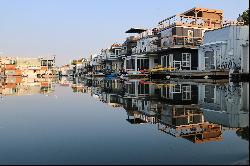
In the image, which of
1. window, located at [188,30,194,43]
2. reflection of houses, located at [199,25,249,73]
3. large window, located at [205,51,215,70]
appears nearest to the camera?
reflection of houses, located at [199,25,249,73]

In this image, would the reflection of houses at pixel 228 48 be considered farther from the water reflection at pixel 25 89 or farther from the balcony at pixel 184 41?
the water reflection at pixel 25 89

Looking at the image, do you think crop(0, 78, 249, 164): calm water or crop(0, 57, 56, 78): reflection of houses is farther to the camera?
crop(0, 57, 56, 78): reflection of houses

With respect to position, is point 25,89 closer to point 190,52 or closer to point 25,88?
point 25,88

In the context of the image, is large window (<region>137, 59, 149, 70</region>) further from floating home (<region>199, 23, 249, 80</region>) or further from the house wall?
floating home (<region>199, 23, 249, 80</region>)

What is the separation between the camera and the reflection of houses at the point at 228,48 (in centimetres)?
3209

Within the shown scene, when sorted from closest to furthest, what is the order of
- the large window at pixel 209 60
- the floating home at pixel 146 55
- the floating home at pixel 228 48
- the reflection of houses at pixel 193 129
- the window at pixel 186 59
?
the reflection of houses at pixel 193 129, the floating home at pixel 228 48, the large window at pixel 209 60, the window at pixel 186 59, the floating home at pixel 146 55

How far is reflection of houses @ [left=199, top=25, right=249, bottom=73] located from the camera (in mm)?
32094

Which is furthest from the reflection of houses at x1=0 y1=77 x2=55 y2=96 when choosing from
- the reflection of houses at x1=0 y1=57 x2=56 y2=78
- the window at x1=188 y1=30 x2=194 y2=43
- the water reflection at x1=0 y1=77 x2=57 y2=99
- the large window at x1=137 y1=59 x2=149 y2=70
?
the reflection of houses at x1=0 y1=57 x2=56 y2=78

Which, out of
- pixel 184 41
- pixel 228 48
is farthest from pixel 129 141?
pixel 184 41

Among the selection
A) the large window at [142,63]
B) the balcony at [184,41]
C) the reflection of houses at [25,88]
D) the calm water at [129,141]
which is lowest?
the reflection of houses at [25,88]

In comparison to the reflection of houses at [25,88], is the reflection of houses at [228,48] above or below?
above

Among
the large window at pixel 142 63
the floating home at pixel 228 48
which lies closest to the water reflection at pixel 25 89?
the large window at pixel 142 63

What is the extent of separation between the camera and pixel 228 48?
1364 inches

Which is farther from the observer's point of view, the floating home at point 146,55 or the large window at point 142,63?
the large window at point 142,63
